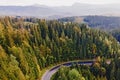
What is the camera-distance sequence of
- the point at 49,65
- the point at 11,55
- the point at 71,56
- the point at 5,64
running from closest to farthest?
1. the point at 5,64
2. the point at 11,55
3. the point at 49,65
4. the point at 71,56

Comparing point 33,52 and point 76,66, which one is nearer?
point 76,66

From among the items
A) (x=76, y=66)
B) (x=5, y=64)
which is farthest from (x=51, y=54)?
(x=5, y=64)

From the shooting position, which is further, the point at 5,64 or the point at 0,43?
the point at 0,43

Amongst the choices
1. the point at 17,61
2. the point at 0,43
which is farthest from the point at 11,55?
the point at 0,43

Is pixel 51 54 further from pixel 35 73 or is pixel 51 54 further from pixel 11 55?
pixel 11 55

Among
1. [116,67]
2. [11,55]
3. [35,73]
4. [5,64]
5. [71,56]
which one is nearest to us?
[5,64]

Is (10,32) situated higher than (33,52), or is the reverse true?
(10,32)

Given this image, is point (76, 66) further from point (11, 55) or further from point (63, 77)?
point (11, 55)

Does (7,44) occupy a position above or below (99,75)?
above

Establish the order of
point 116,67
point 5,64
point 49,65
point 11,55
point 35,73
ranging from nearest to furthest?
point 5,64, point 11,55, point 35,73, point 116,67, point 49,65
